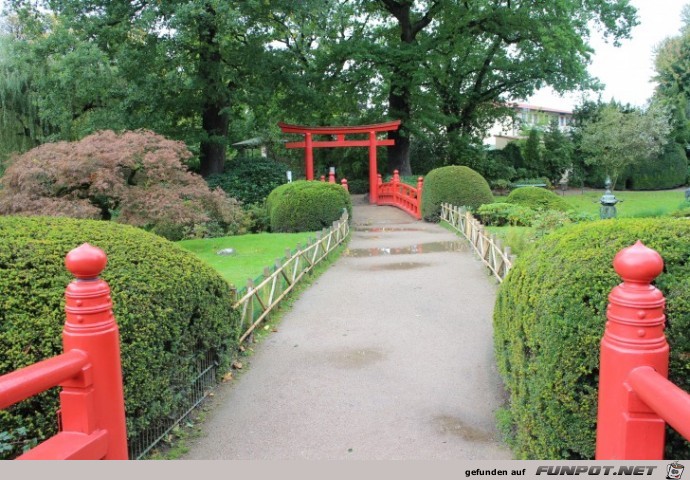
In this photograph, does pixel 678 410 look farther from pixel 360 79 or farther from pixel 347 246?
pixel 360 79

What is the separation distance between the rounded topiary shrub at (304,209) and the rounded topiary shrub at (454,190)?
14.4 feet

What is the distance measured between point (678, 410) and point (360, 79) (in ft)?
86.8

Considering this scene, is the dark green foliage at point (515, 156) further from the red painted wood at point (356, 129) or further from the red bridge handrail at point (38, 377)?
the red bridge handrail at point (38, 377)

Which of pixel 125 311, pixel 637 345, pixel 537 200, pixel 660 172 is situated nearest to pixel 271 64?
pixel 537 200

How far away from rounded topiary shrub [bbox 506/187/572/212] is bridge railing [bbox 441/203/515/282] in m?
2.50

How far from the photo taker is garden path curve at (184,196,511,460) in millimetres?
4402

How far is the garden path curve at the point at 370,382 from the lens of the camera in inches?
173

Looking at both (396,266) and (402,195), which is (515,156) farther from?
(396,266)

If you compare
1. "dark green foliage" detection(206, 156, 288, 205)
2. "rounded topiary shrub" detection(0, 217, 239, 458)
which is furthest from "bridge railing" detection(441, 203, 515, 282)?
"dark green foliage" detection(206, 156, 288, 205)

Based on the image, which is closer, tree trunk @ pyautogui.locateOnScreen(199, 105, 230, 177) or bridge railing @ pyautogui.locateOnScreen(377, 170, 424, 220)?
tree trunk @ pyautogui.locateOnScreen(199, 105, 230, 177)

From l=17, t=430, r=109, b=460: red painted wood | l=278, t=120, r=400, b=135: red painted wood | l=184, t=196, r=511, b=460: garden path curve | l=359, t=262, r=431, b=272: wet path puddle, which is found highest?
l=278, t=120, r=400, b=135: red painted wood

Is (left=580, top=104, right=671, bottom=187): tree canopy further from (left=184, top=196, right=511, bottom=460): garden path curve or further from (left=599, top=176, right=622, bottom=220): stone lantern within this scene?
(left=184, top=196, right=511, bottom=460): garden path curve

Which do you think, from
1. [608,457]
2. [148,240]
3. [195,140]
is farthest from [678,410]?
[195,140]

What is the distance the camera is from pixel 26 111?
1930cm
